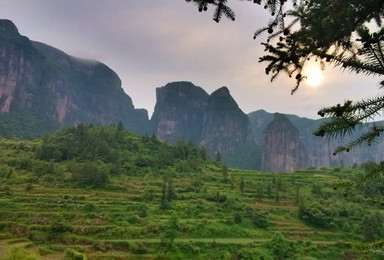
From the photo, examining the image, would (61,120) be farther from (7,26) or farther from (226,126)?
(226,126)

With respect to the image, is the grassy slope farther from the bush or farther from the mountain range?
the mountain range

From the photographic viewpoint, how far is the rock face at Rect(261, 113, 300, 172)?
526 feet

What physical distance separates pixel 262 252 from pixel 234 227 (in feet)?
23.2

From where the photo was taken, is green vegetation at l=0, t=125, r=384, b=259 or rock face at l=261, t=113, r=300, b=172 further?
rock face at l=261, t=113, r=300, b=172

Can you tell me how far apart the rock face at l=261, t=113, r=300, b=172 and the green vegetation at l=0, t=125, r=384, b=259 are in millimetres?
97695

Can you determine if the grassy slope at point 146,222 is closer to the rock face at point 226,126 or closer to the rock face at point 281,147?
the rock face at point 281,147

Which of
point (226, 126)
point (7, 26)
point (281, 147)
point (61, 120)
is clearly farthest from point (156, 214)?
point (7, 26)

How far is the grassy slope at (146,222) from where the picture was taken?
92.4 ft

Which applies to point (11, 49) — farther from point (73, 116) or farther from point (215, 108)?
point (215, 108)

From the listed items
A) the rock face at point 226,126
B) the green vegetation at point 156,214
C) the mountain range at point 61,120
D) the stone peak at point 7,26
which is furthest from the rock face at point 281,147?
the stone peak at point 7,26

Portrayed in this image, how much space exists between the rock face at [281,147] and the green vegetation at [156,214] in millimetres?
97695

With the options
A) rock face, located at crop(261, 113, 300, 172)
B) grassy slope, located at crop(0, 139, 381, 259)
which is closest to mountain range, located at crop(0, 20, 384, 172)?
rock face, located at crop(261, 113, 300, 172)

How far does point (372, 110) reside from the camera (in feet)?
8.51

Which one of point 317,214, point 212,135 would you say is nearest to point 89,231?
point 317,214
